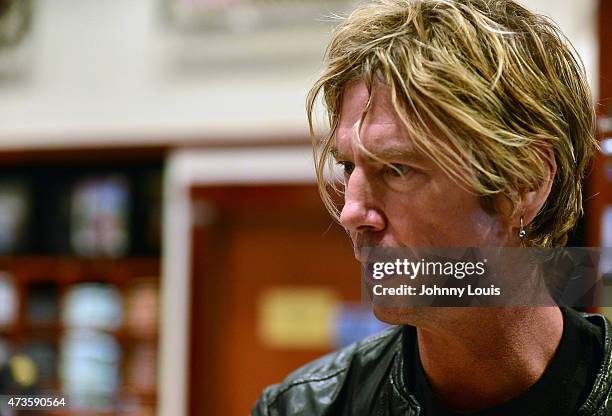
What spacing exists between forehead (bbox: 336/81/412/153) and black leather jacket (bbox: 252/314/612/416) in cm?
28

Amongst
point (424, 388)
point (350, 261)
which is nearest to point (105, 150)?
point (350, 261)

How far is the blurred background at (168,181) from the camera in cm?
286

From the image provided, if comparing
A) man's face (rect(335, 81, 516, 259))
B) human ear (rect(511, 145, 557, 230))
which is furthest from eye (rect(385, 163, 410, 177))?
human ear (rect(511, 145, 557, 230))

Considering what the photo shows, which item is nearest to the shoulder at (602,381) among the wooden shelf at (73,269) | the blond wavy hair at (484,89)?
the blond wavy hair at (484,89)

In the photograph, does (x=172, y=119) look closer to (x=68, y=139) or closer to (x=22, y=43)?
(x=68, y=139)

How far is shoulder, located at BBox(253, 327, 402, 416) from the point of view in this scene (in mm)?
961

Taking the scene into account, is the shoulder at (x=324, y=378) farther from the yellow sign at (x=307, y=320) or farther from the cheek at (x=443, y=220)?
the yellow sign at (x=307, y=320)

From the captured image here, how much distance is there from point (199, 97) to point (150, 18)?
0.34 meters

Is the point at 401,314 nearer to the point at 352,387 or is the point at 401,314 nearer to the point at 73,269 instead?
the point at 352,387

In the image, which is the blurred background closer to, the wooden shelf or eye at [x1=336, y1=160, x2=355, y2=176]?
the wooden shelf

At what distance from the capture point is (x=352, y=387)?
0.97 metres

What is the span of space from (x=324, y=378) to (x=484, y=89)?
41 cm

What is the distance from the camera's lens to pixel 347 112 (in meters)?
0.79

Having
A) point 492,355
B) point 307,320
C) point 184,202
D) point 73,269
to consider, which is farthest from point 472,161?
point 73,269
